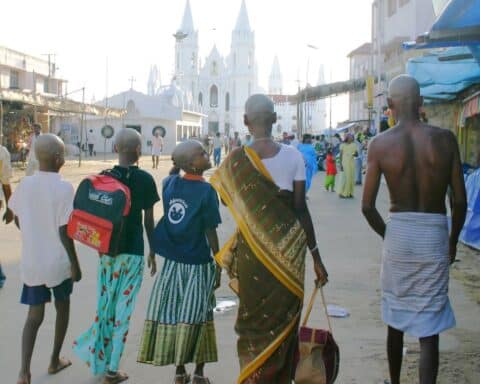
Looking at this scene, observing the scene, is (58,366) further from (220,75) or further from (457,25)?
(220,75)

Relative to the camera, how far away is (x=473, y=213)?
28.8 ft

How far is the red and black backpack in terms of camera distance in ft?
13.6

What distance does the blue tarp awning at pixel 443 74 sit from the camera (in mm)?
11047

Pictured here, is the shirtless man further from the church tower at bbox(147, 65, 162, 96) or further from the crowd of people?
the church tower at bbox(147, 65, 162, 96)

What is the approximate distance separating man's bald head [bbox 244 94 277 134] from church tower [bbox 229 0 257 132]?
106 meters

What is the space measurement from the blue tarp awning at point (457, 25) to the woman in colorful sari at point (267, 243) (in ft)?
6.64

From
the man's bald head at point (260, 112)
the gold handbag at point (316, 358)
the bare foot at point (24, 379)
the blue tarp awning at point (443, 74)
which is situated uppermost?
the blue tarp awning at point (443, 74)

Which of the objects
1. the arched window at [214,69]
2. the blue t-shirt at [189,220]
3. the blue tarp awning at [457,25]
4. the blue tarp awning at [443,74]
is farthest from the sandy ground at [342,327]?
the arched window at [214,69]

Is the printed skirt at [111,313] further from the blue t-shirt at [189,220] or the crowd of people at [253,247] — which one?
the blue t-shirt at [189,220]

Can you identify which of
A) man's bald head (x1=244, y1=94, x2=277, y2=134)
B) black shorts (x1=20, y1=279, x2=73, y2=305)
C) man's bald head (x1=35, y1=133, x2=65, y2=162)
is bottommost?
black shorts (x1=20, y1=279, x2=73, y2=305)

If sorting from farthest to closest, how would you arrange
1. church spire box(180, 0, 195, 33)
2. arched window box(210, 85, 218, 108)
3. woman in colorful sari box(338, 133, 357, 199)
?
arched window box(210, 85, 218, 108), church spire box(180, 0, 195, 33), woman in colorful sari box(338, 133, 357, 199)

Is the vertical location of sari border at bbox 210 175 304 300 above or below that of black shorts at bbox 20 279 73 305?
above

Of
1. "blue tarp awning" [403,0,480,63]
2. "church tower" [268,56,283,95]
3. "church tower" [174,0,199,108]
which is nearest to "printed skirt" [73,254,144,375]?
"blue tarp awning" [403,0,480,63]

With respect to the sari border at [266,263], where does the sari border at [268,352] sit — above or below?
below
